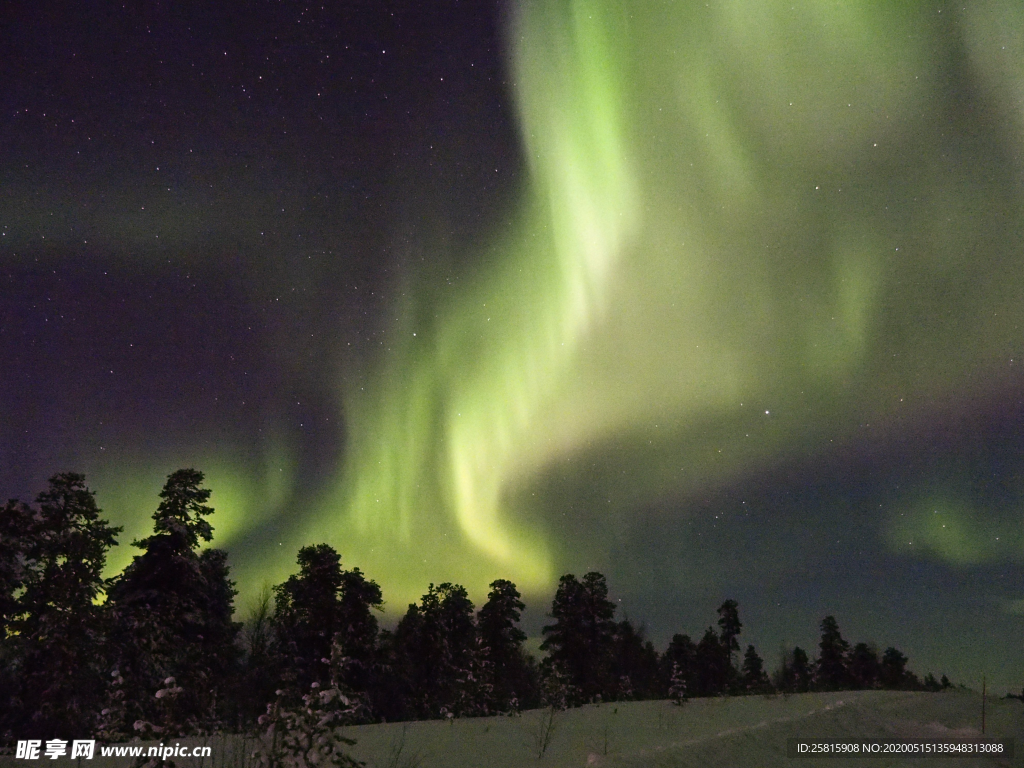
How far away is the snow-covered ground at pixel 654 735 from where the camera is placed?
12883mm

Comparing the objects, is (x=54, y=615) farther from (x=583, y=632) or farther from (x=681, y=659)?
(x=681, y=659)

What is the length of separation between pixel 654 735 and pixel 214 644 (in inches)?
1122

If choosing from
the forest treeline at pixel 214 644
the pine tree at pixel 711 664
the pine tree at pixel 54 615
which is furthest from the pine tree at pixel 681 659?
the pine tree at pixel 54 615

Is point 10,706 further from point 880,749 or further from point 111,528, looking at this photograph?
point 880,749

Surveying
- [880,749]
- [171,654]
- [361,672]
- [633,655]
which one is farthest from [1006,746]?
[633,655]

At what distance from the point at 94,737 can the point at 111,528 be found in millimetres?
23438

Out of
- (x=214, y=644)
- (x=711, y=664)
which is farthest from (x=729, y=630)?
(x=214, y=644)

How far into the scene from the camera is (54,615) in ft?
87.9

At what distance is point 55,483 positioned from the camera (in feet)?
91.4

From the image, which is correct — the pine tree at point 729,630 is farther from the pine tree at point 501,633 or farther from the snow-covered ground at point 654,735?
the snow-covered ground at point 654,735

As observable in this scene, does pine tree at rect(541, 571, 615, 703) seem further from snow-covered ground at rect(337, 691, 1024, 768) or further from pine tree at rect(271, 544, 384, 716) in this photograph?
snow-covered ground at rect(337, 691, 1024, 768)

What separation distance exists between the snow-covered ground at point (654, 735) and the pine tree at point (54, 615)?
15337 millimetres

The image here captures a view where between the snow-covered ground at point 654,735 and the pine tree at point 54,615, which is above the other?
the pine tree at point 54,615

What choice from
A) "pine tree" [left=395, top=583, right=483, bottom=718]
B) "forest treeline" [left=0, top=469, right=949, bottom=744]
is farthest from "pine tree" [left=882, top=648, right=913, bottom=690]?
"pine tree" [left=395, top=583, right=483, bottom=718]
